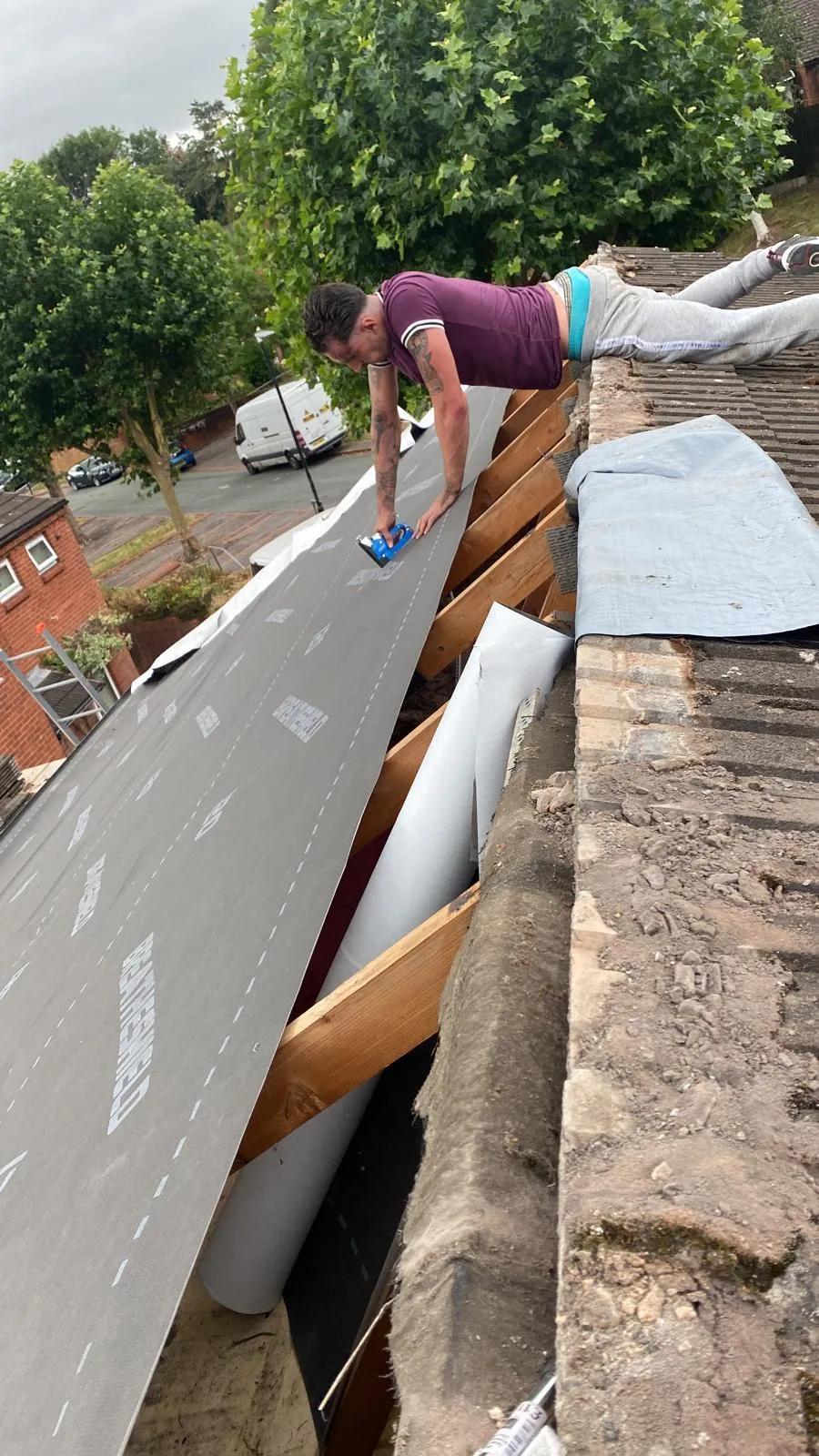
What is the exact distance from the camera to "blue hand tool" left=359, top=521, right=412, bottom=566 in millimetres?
4164

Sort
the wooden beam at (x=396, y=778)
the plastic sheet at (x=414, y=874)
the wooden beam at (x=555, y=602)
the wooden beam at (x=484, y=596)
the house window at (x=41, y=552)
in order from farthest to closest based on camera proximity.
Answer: the house window at (x=41, y=552), the wooden beam at (x=555, y=602), the wooden beam at (x=484, y=596), the wooden beam at (x=396, y=778), the plastic sheet at (x=414, y=874)

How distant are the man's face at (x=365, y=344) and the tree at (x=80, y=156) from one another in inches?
2037

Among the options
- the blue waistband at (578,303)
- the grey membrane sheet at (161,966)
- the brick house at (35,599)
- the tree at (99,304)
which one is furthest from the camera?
the tree at (99,304)

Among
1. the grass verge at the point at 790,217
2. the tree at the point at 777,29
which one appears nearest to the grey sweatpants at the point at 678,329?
the grass verge at the point at 790,217

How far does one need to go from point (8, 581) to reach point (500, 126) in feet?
37.8

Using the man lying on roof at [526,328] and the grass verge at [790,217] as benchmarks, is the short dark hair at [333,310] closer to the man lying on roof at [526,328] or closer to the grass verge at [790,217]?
the man lying on roof at [526,328]

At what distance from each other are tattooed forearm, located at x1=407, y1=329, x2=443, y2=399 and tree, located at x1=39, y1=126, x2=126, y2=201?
52.1m

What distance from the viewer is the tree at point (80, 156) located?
148 ft

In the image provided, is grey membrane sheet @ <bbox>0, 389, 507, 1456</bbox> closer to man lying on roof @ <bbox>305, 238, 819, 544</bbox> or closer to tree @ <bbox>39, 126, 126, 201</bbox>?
man lying on roof @ <bbox>305, 238, 819, 544</bbox>

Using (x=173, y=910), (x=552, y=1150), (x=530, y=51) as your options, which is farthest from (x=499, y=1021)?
(x=530, y=51)

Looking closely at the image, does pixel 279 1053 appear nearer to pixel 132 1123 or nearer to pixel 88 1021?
pixel 132 1123

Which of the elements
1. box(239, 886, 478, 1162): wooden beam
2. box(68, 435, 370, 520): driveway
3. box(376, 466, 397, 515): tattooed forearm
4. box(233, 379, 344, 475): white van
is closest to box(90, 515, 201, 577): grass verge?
box(68, 435, 370, 520): driveway

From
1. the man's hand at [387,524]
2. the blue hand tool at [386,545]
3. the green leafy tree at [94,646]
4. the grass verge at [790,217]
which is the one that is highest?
the man's hand at [387,524]

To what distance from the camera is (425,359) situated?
3.57 metres
